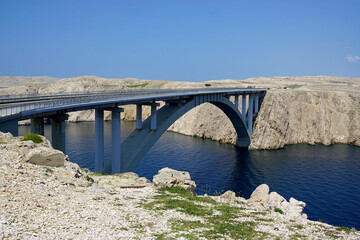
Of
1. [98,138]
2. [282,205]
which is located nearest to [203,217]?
[282,205]

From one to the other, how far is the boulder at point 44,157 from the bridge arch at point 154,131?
56.4 feet

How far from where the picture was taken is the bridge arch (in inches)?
1391

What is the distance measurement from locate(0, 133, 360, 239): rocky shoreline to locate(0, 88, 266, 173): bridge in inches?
155

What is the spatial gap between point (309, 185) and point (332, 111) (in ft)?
150

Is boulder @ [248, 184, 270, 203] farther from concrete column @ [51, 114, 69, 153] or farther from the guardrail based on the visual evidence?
the guardrail

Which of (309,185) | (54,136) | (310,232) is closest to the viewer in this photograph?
(310,232)

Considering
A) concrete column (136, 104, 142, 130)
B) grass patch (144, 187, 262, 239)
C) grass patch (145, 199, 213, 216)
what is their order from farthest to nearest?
concrete column (136, 104, 142, 130), grass patch (145, 199, 213, 216), grass patch (144, 187, 262, 239)

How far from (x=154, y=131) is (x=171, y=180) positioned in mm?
21493

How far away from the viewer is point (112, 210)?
1295cm

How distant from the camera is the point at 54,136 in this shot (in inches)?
1020

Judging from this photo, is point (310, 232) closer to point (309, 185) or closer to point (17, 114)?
point (17, 114)

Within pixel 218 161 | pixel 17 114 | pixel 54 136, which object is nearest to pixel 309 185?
pixel 218 161

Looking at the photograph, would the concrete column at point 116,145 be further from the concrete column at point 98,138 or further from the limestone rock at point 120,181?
the limestone rock at point 120,181

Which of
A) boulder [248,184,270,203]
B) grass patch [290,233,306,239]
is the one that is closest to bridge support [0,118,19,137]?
boulder [248,184,270,203]
